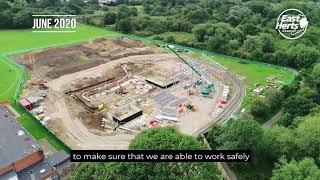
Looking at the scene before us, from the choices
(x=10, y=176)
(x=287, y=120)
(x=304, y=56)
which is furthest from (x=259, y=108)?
(x=10, y=176)

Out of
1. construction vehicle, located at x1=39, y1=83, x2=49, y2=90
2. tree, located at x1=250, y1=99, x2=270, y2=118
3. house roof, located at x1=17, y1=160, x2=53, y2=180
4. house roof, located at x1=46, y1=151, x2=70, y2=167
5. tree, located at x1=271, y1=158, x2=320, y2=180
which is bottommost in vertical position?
house roof, located at x1=17, y1=160, x2=53, y2=180

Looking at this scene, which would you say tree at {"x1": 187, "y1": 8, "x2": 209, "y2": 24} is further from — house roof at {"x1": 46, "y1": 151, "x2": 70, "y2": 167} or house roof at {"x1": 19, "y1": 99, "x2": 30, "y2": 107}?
house roof at {"x1": 46, "y1": 151, "x2": 70, "y2": 167}

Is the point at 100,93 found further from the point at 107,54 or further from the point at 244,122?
the point at 244,122

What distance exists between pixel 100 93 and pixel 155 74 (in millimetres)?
13051

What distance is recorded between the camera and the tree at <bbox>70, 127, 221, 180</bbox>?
27.8 metres

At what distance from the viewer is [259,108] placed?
157 feet

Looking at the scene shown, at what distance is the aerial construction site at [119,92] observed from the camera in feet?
151

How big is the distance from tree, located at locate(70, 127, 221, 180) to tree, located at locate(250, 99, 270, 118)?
20945 mm

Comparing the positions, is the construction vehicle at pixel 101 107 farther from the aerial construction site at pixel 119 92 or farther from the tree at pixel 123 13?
the tree at pixel 123 13

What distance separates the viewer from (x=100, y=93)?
55562 mm

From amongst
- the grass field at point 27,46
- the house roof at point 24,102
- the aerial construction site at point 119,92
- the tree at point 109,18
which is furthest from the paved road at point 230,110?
the tree at point 109,18

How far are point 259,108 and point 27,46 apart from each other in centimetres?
5868

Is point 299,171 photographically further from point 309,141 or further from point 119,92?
Answer: point 119,92

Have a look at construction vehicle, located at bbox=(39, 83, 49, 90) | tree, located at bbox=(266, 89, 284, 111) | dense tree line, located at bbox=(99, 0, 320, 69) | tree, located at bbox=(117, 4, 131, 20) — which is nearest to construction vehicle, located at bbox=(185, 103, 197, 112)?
tree, located at bbox=(266, 89, 284, 111)
